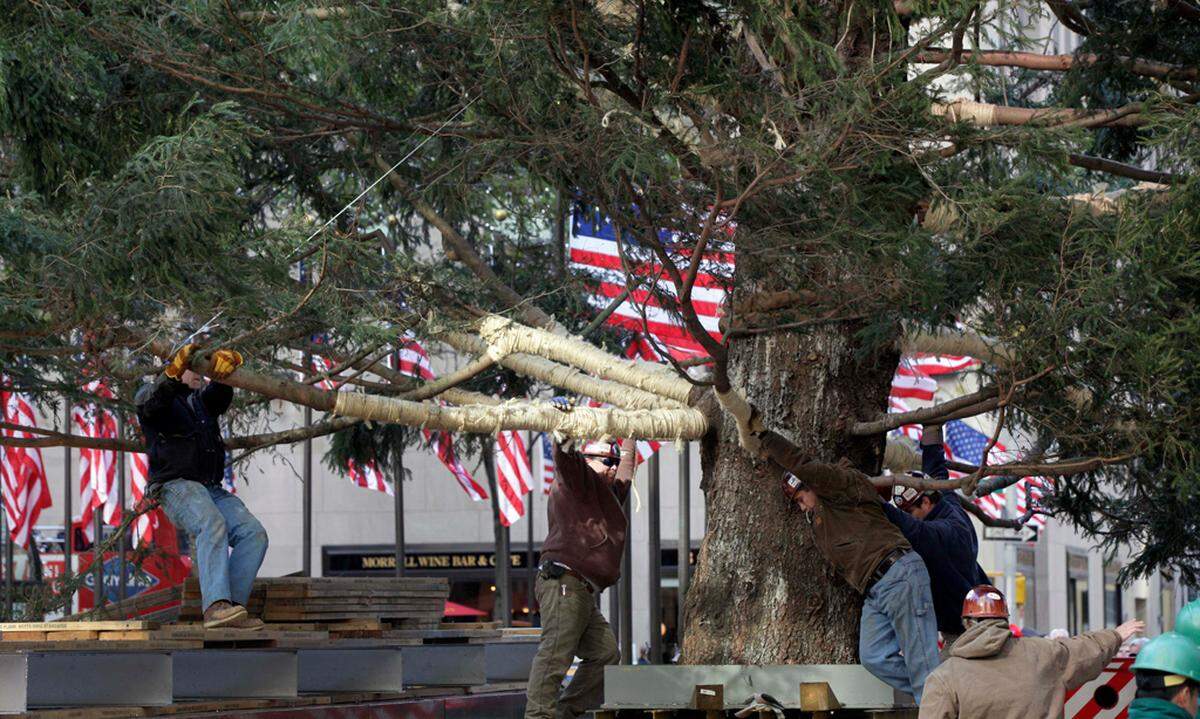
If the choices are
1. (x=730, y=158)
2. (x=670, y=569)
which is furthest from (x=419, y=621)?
(x=670, y=569)

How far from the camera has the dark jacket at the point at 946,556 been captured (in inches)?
371

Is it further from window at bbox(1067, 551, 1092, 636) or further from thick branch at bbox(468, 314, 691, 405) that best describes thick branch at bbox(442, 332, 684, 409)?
window at bbox(1067, 551, 1092, 636)

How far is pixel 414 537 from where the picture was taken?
34.2m

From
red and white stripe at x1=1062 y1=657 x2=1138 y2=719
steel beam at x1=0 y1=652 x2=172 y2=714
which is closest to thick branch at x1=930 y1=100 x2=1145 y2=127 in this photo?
red and white stripe at x1=1062 y1=657 x2=1138 y2=719

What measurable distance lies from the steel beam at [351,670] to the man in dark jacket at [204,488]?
1.80 ft

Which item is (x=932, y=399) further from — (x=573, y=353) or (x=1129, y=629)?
(x=1129, y=629)

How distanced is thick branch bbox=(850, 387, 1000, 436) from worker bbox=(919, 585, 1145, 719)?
1624mm

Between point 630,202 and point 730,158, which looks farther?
point 630,202

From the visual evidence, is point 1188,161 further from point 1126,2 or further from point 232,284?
point 232,284

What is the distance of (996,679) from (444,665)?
457 centimetres

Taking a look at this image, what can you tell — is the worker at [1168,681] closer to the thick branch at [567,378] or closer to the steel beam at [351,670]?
the thick branch at [567,378]

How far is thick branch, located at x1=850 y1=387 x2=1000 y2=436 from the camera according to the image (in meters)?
8.67

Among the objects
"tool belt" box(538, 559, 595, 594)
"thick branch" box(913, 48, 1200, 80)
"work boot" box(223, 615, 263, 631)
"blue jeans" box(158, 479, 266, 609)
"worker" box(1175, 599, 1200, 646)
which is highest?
"thick branch" box(913, 48, 1200, 80)

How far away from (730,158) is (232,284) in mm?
2679
